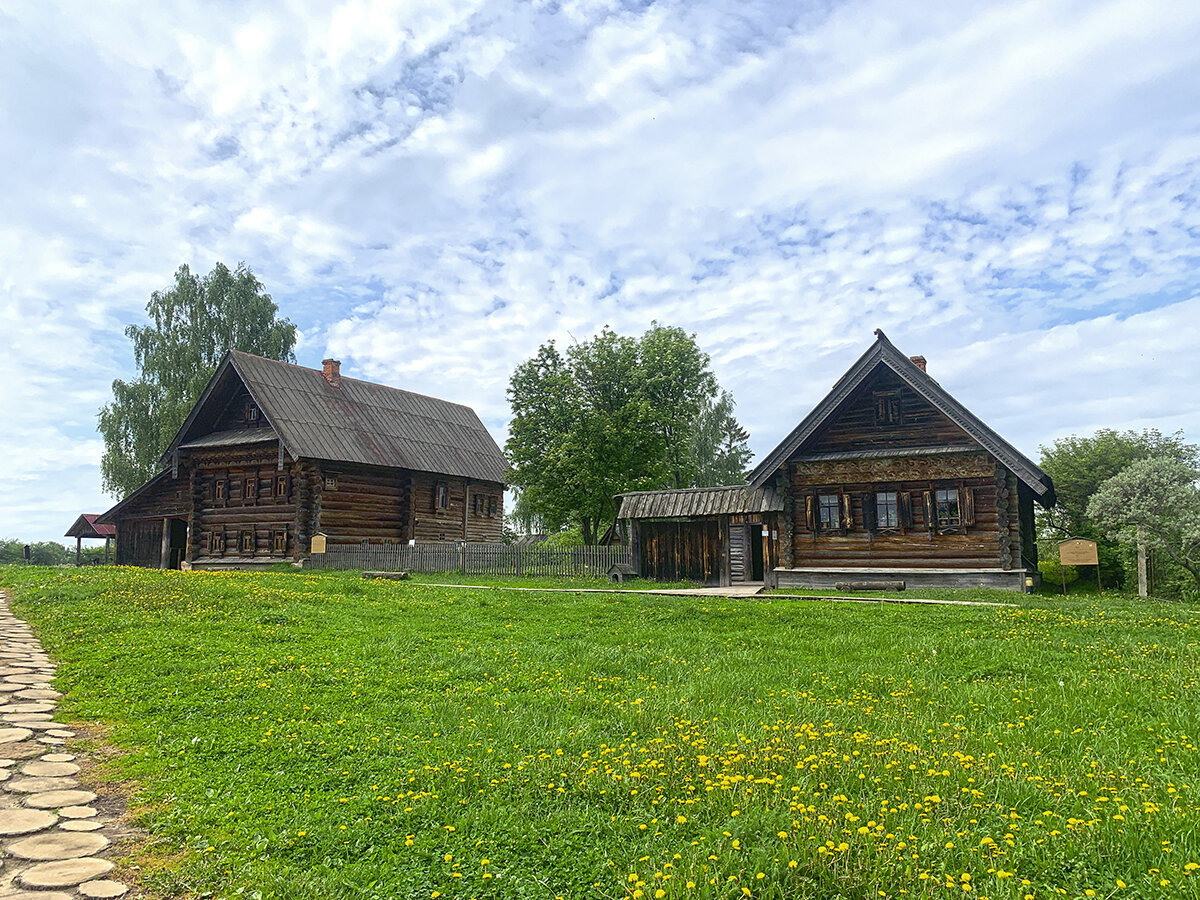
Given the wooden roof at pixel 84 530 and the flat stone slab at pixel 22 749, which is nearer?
the flat stone slab at pixel 22 749

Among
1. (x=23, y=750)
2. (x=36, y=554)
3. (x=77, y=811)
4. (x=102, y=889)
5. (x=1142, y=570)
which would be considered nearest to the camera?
(x=102, y=889)

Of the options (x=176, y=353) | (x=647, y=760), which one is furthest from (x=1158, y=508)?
(x=176, y=353)

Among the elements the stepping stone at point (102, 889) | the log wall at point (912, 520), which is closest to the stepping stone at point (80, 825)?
the stepping stone at point (102, 889)

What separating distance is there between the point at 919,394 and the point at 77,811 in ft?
73.8

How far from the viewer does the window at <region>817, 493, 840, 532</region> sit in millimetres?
24875

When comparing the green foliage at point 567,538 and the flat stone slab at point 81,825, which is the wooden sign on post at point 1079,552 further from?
the green foliage at point 567,538

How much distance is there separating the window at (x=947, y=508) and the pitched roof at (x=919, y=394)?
177cm

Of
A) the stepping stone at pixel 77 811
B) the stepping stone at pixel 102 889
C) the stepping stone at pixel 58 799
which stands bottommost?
the stepping stone at pixel 102 889

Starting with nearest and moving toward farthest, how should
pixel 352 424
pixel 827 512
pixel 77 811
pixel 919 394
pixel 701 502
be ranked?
pixel 77 811 < pixel 919 394 < pixel 827 512 < pixel 701 502 < pixel 352 424

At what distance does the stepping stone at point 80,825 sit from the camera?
195 inches

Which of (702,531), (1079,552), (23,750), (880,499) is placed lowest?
(23,750)

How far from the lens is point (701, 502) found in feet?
87.1

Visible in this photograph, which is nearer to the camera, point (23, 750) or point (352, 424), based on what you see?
point (23, 750)

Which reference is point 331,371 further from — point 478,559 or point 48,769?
point 48,769
